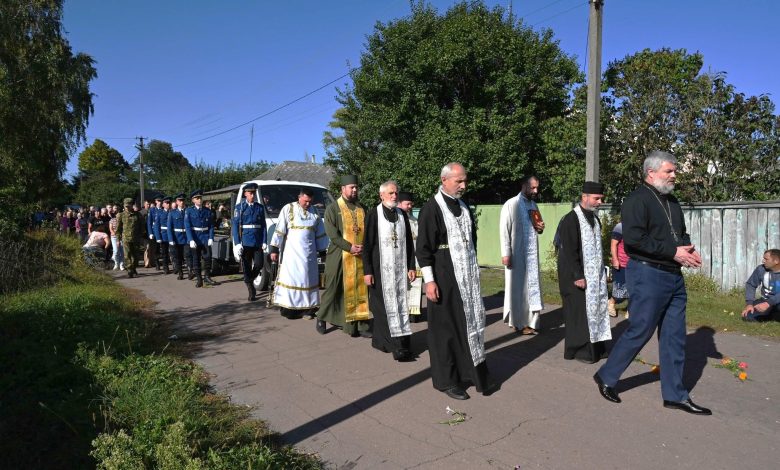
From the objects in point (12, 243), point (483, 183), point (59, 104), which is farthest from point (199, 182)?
point (12, 243)

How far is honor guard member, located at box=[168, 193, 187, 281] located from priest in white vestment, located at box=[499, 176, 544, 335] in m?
7.88

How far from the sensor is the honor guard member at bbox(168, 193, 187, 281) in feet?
42.1

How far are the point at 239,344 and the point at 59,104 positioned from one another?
2295cm

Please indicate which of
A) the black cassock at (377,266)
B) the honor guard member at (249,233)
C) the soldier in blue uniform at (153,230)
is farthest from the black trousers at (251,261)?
the soldier in blue uniform at (153,230)

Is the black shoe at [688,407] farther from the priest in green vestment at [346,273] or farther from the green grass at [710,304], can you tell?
the priest in green vestment at [346,273]

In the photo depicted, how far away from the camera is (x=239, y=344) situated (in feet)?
22.3

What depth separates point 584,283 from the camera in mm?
5707

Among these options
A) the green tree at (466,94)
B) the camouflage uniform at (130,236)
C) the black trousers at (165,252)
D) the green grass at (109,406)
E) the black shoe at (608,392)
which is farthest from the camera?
the green tree at (466,94)

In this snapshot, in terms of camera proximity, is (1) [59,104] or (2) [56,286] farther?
(1) [59,104]

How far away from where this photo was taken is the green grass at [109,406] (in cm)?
329

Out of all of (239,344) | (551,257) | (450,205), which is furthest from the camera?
(551,257)

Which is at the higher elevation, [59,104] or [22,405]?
[59,104]

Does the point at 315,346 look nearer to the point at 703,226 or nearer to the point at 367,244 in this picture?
the point at 367,244

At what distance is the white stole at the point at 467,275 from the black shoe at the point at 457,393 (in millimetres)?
283
